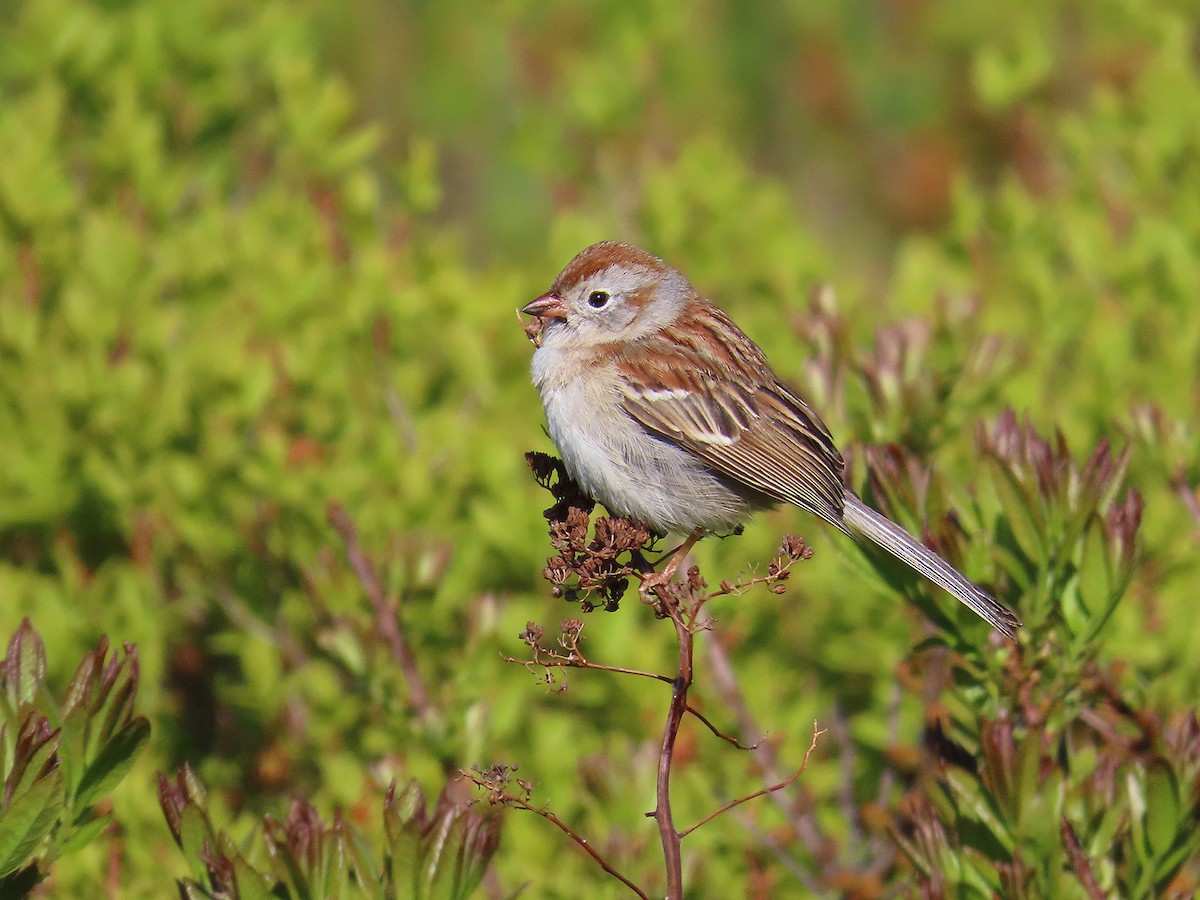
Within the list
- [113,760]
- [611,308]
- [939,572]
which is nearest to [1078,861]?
[939,572]

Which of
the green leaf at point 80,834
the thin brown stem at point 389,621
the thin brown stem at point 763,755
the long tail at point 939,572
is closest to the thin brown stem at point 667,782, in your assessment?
the long tail at point 939,572

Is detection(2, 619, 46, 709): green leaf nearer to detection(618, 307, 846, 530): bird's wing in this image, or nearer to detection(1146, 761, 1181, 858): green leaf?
detection(618, 307, 846, 530): bird's wing

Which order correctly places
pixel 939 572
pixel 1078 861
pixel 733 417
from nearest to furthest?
1. pixel 1078 861
2. pixel 939 572
3. pixel 733 417

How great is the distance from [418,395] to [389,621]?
1384mm

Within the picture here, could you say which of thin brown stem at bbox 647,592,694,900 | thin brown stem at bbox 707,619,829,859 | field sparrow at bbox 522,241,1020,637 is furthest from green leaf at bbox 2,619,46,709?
thin brown stem at bbox 707,619,829,859

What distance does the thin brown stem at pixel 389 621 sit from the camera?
11.5 feet

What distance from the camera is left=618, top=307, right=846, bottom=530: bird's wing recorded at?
11.1ft

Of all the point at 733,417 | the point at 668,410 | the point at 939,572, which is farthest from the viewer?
the point at 733,417

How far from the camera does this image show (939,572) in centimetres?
276

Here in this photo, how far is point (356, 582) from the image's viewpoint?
12.1 ft

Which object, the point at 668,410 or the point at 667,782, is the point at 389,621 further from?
the point at 667,782

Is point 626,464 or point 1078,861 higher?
point 626,464

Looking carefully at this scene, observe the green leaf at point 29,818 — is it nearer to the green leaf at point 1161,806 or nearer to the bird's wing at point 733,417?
the bird's wing at point 733,417

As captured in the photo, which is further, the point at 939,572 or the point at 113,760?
the point at 939,572
